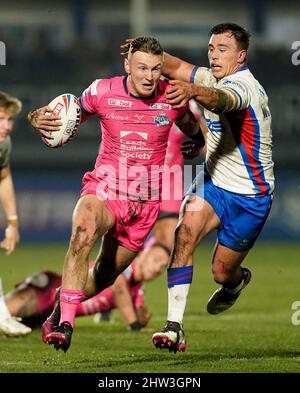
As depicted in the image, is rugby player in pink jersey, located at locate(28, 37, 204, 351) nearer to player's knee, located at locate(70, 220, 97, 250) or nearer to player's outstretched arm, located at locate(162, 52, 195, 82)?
player's knee, located at locate(70, 220, 97, 250)

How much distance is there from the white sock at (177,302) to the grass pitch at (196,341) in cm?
39

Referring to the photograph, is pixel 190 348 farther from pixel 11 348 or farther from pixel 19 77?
pixel 19 77

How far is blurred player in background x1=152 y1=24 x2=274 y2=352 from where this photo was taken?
338 inches

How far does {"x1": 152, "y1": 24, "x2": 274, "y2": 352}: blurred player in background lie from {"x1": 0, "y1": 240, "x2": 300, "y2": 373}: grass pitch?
2.22ft

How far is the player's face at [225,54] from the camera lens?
28.8 feet

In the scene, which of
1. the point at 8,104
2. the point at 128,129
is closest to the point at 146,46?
the point at 128,129

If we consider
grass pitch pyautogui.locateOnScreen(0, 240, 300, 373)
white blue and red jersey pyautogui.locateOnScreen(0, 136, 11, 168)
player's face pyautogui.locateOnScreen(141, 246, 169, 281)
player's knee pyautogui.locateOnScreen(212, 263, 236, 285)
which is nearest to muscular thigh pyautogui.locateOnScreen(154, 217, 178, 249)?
player's face pyautogui.locateOnScreen(141, 246, 169, 281)

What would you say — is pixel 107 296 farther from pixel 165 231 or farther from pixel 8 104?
pixel 8 104

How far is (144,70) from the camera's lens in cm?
837

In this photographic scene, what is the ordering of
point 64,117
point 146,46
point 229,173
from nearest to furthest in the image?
point 146,46 < point 64,117 < point 229,173

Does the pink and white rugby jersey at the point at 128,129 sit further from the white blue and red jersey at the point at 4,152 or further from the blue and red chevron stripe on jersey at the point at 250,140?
the white blue and red jersey at the point at 4,152

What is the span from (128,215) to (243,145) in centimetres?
112

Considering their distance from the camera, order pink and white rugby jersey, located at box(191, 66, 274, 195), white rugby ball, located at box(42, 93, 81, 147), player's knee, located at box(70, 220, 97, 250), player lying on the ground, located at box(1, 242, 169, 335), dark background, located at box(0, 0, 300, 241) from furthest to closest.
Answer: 1. dark background, located at box(0, 0, 300, 241)
2. player lying on the ground, located at box(1, 242, 169, 335)
3. pink and white rugby jersey, located at box(191, 66, 274, 195)
4. white rugby ball, located at box(42, 93, 81, 147)
5. player's knee, located at box(70, 220, 97, 250)

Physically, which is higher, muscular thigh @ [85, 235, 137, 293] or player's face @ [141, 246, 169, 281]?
muscular thigh @ [85, 235, 137, 293]
